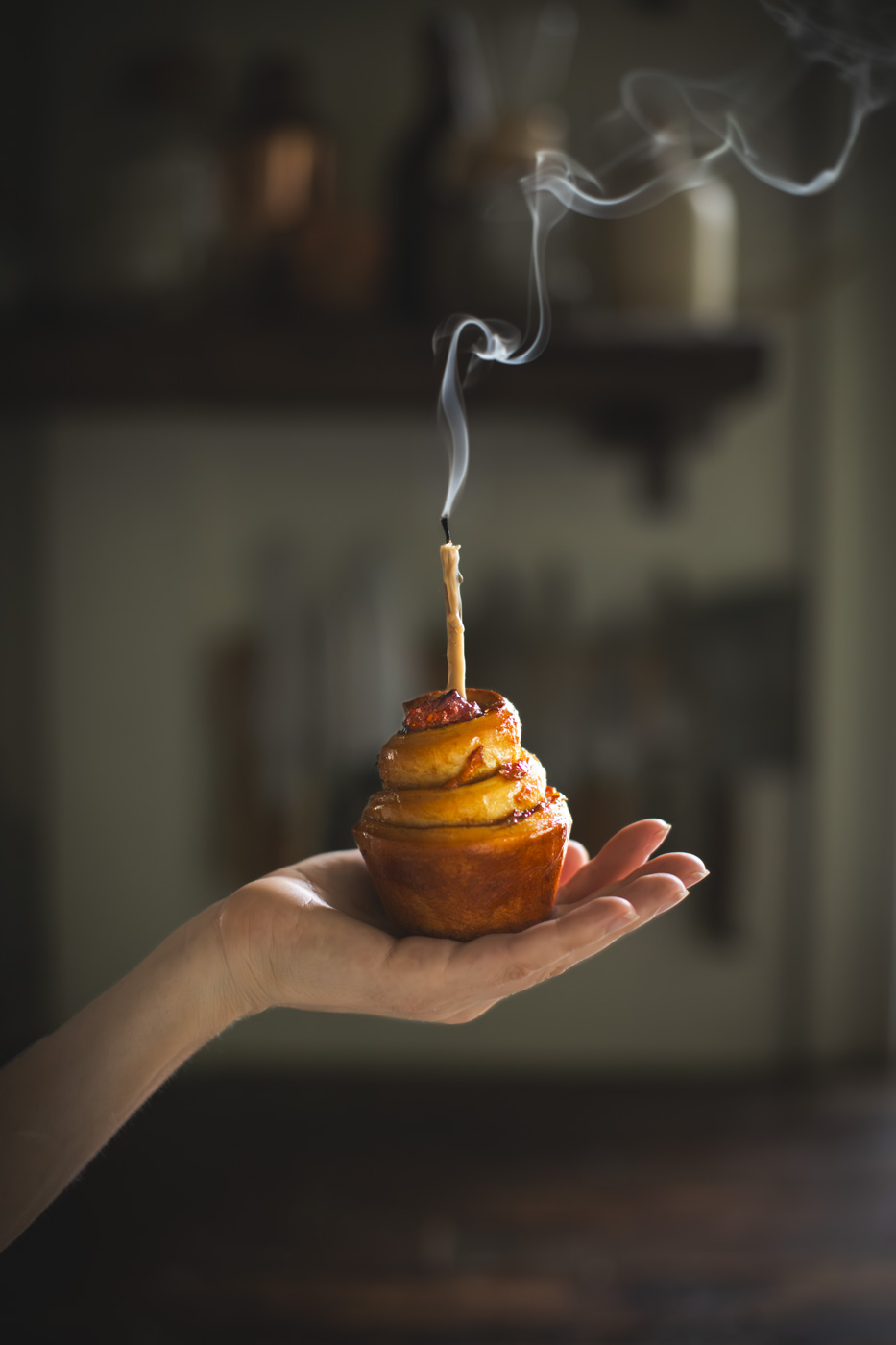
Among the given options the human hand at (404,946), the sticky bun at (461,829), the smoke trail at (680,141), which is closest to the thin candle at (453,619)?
the sticky bun at (461,829)

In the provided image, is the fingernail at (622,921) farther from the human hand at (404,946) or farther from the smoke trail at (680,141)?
the smoke trail at (680,141)

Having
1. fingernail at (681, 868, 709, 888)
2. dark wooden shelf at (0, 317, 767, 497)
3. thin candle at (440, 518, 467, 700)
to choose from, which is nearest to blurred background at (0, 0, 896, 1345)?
dark wooden shelf at (0, 317, 767, 497)

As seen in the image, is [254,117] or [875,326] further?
[875,326]

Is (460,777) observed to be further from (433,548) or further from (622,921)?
(433,548)

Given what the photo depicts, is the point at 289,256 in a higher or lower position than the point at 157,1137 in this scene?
higher

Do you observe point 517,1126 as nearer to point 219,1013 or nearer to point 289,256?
point 219,1013

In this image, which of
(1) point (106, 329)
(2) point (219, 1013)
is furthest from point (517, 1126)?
(1) point (106, 329)

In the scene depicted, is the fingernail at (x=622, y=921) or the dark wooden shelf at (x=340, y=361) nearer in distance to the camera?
the fingernail at (x=622, y=921)
